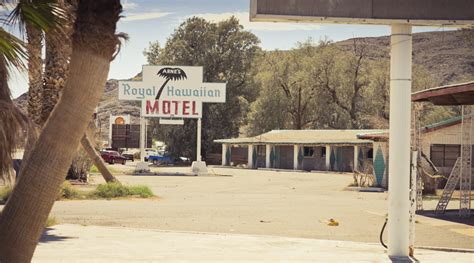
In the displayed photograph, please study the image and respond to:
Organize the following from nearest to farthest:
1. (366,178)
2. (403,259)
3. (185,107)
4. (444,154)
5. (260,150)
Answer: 1. (403,259)
2. (444,154)
3. (366,178)
4. (185,107)
5. (260,150)

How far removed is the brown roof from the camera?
20.9 metres

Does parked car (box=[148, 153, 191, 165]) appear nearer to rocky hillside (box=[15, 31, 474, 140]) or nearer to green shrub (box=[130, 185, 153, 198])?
green shrub (box=[130, 185, 153, 198])

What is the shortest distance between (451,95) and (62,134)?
16542 millimetres

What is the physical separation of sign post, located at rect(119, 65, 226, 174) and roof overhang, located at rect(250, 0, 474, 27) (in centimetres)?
3811

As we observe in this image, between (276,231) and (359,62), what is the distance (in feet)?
205

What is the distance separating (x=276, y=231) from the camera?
18.5 meters

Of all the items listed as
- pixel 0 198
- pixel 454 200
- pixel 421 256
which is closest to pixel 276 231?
pixel 421 256

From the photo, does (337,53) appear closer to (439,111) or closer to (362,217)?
(439,111)

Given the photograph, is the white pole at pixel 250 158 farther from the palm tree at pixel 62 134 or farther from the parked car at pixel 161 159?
the palm tree at pixel 62 134

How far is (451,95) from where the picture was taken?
872 inches

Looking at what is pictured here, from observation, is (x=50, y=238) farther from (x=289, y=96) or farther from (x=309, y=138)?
(x=289, y=96)

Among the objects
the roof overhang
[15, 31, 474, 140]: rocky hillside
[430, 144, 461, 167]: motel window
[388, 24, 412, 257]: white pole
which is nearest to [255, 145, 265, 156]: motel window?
[430, 144, 461, 167]: motel window

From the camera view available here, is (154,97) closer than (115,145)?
Yes

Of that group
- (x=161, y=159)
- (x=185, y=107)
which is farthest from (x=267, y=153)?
Result: (x=185, y=107)
